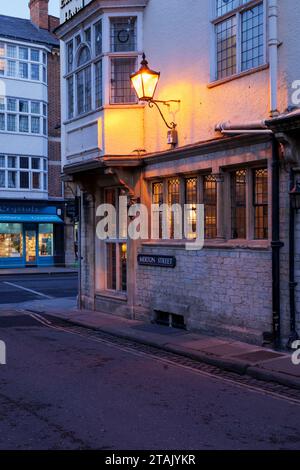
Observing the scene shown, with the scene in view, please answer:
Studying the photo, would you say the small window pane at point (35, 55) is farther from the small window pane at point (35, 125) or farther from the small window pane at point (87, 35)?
the small window pane at point (87, 35)

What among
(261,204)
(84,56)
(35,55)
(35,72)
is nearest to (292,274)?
(261,204)

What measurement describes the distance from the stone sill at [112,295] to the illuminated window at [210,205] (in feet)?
11.6

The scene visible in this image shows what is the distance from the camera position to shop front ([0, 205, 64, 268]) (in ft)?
114

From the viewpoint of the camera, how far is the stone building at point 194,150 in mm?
9867

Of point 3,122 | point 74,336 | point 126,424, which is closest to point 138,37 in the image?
point 74,336

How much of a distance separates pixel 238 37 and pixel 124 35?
391 cm

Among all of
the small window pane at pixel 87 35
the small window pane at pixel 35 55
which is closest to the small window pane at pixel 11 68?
the small window pane at pixel 35 55

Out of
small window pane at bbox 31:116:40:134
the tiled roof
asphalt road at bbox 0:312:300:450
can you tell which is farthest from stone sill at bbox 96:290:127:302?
the tiled roof

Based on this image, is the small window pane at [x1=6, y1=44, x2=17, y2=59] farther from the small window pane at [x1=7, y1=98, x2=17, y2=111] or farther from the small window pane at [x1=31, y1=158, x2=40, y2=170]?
the small window pane at [x1=31, y1=158, x2=40, y2=170]

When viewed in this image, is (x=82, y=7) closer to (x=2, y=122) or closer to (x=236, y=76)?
(x=236, y=76)

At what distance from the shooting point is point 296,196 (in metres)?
9.52

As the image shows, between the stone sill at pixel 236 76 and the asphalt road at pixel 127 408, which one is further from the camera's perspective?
the stone sill at pixel 236 76

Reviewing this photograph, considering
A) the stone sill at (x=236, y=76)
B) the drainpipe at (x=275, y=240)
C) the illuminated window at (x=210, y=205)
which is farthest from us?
the illuminated window at (x=210, y=205)
